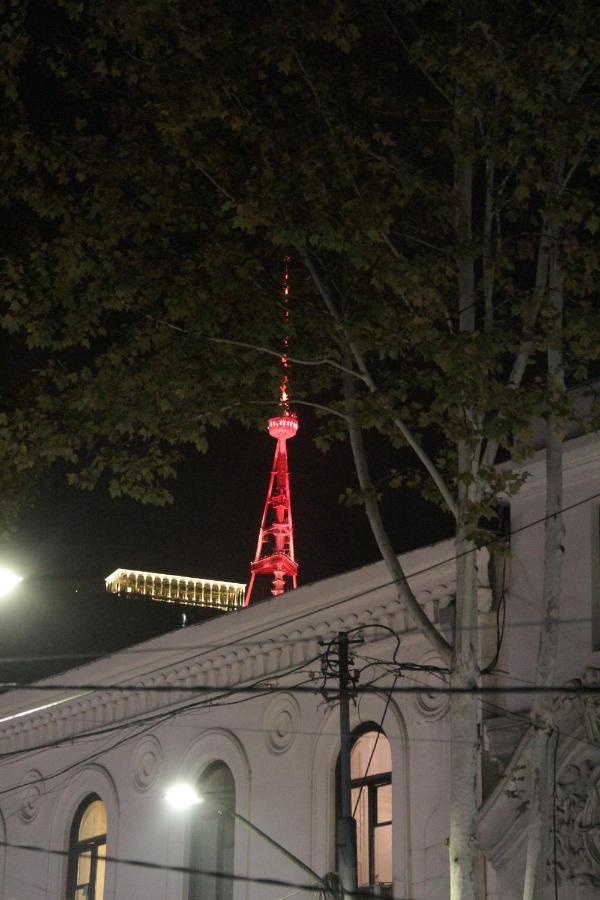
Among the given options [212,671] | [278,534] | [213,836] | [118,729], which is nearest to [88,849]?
[118,729]

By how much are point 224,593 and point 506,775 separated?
23636 mm

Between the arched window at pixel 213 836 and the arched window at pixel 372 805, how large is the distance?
2.92 metres

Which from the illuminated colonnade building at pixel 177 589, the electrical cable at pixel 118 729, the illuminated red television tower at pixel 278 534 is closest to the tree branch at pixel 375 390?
the electrical cable at pixel 118 729

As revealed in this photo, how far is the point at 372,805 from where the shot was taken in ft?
66.5

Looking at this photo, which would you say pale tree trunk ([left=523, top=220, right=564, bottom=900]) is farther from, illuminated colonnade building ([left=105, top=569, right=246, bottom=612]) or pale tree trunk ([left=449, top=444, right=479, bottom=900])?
illuminated colonnade building ([left=105, top=569, right=246, bottom=612])

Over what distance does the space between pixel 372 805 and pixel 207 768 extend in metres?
4.15

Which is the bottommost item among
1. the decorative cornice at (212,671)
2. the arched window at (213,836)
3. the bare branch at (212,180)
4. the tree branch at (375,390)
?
the arched window at (213,836)

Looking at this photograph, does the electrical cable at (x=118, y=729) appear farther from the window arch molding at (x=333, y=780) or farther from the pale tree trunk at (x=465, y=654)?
the pale tree trunk at (x=465, y=654)

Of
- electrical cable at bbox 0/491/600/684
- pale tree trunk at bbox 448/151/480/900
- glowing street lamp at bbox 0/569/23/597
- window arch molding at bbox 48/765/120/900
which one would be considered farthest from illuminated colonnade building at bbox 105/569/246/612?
pale tree trunk at bbox 448/151/480/900

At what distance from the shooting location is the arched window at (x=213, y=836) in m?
22.8

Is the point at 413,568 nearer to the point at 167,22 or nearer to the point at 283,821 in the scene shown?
the point at 283,821

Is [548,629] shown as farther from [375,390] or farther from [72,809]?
[72,809]

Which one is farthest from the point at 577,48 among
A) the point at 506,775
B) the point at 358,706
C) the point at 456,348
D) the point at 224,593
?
the point at 224,593

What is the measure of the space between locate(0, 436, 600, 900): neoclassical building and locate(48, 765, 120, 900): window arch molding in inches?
1.6
